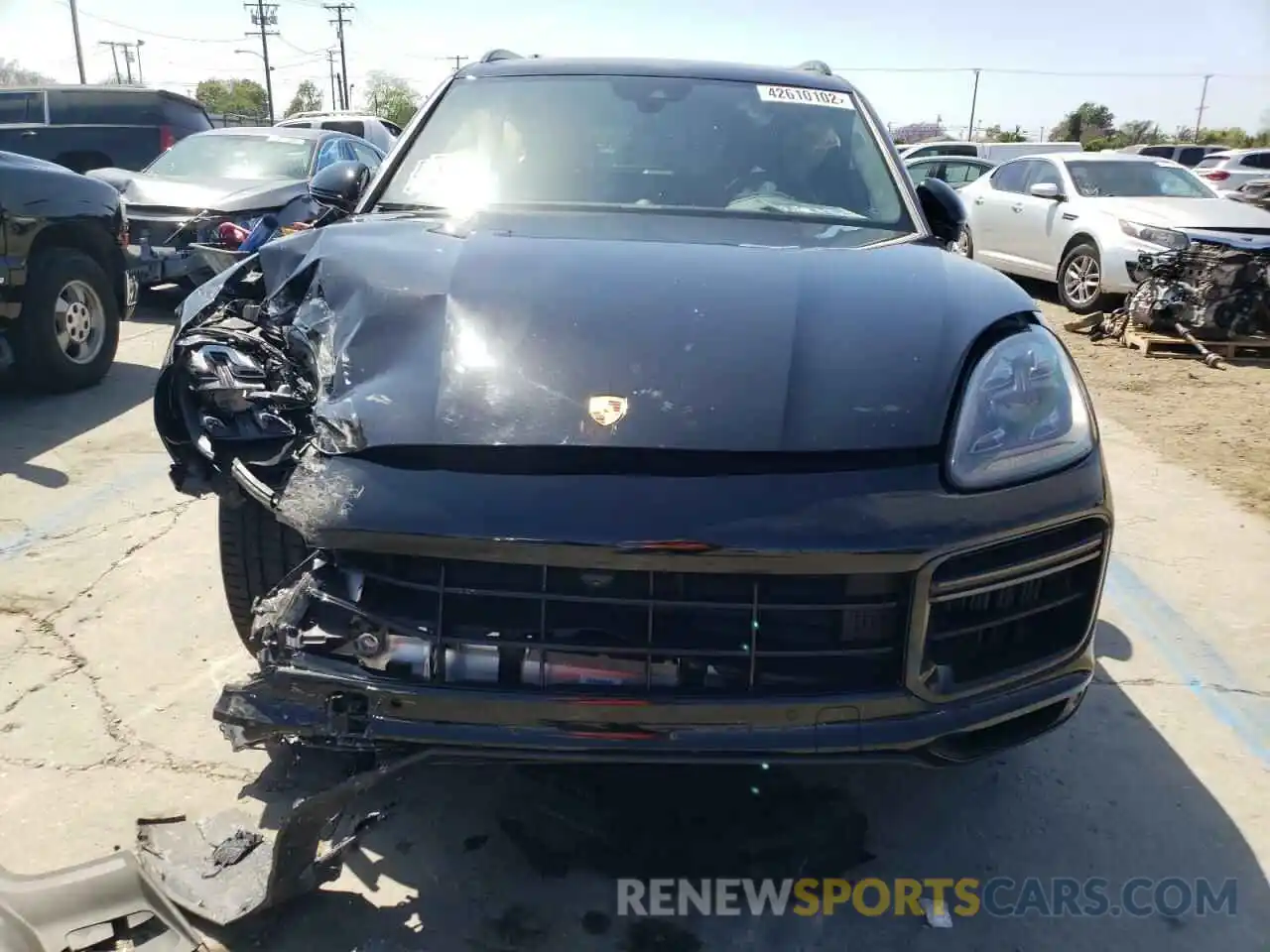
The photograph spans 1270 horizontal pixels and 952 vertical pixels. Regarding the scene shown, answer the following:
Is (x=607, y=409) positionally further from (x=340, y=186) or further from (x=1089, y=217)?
(x=1089, y=217)

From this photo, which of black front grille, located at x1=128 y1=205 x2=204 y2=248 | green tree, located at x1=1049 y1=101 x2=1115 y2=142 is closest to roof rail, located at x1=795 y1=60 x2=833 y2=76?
black front grille, located at x1=128 y1=205 x2=204 y2=248

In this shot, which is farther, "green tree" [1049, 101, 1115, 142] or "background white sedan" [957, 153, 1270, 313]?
"green tree" [1049, 101, 1115, 142]

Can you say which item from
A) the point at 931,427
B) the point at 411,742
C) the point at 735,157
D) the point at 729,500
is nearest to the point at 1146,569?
the point at 735,157

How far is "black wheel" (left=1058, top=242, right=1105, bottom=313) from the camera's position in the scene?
30.2 ft

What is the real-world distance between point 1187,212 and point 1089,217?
0.83 meters

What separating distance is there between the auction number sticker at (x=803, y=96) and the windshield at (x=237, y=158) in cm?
673

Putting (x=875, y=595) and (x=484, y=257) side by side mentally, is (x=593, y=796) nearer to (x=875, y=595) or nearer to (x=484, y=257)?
(x=875, y=595)

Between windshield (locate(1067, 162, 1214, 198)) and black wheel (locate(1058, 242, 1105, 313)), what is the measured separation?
2.16 ft

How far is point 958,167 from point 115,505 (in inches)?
528

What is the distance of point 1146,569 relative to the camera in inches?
156

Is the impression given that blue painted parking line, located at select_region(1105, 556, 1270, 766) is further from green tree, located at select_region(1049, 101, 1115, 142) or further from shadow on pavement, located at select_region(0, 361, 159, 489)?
green tree, located at select_region(1049, 101, 1115, 142)

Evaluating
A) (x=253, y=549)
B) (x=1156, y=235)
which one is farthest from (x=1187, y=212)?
(x=253, y=549)

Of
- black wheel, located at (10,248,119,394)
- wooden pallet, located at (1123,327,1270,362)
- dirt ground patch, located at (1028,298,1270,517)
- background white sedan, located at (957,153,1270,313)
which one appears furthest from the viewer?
background white sedan, located at (957,153,1270,313)

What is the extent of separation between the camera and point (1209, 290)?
7914 mm
